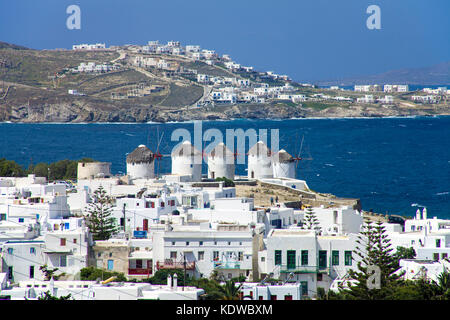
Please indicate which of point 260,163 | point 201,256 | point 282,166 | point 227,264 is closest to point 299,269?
point 227,264

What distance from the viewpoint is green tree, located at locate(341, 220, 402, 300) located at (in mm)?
22641

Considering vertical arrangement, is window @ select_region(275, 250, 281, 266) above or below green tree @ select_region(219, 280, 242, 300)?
above

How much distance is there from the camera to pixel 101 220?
108 feet

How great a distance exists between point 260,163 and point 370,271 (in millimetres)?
30046

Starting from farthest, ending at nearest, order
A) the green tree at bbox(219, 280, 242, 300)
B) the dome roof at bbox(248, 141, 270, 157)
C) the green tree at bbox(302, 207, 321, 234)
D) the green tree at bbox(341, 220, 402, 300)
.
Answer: the dome roof at bbox(248, 141, 270, 157), the green tree at bbox(302, 207, 321, 234), the green tree at bbox(341, 220, 402, 300), the green tree at bbox(219, 280, 242, 300)

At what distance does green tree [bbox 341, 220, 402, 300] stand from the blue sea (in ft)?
101

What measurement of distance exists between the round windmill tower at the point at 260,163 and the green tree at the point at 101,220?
18578mm

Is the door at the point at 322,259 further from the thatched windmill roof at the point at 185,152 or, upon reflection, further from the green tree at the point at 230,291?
the thatched windmill roof at the point at 185,152

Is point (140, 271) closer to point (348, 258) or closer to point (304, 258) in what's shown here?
→ point (304, 258)

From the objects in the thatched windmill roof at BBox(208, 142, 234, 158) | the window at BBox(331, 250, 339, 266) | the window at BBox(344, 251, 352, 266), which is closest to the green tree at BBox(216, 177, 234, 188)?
the thatched windmill roof at BBox(208, 142, 234, 158)

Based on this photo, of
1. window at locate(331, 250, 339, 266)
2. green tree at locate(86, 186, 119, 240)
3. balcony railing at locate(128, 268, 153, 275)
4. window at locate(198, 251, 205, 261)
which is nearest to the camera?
window at locate(331, 250, 339, 266)

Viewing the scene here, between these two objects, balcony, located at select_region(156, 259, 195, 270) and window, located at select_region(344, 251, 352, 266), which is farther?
balcony, located at select_region(156, 259, 195, 270)

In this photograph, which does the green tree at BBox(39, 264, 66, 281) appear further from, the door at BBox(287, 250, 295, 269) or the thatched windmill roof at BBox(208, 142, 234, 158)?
the thatched windmill roof at BBox(208, 142, 234, 158)

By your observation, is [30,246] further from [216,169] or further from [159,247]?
[216,169]
